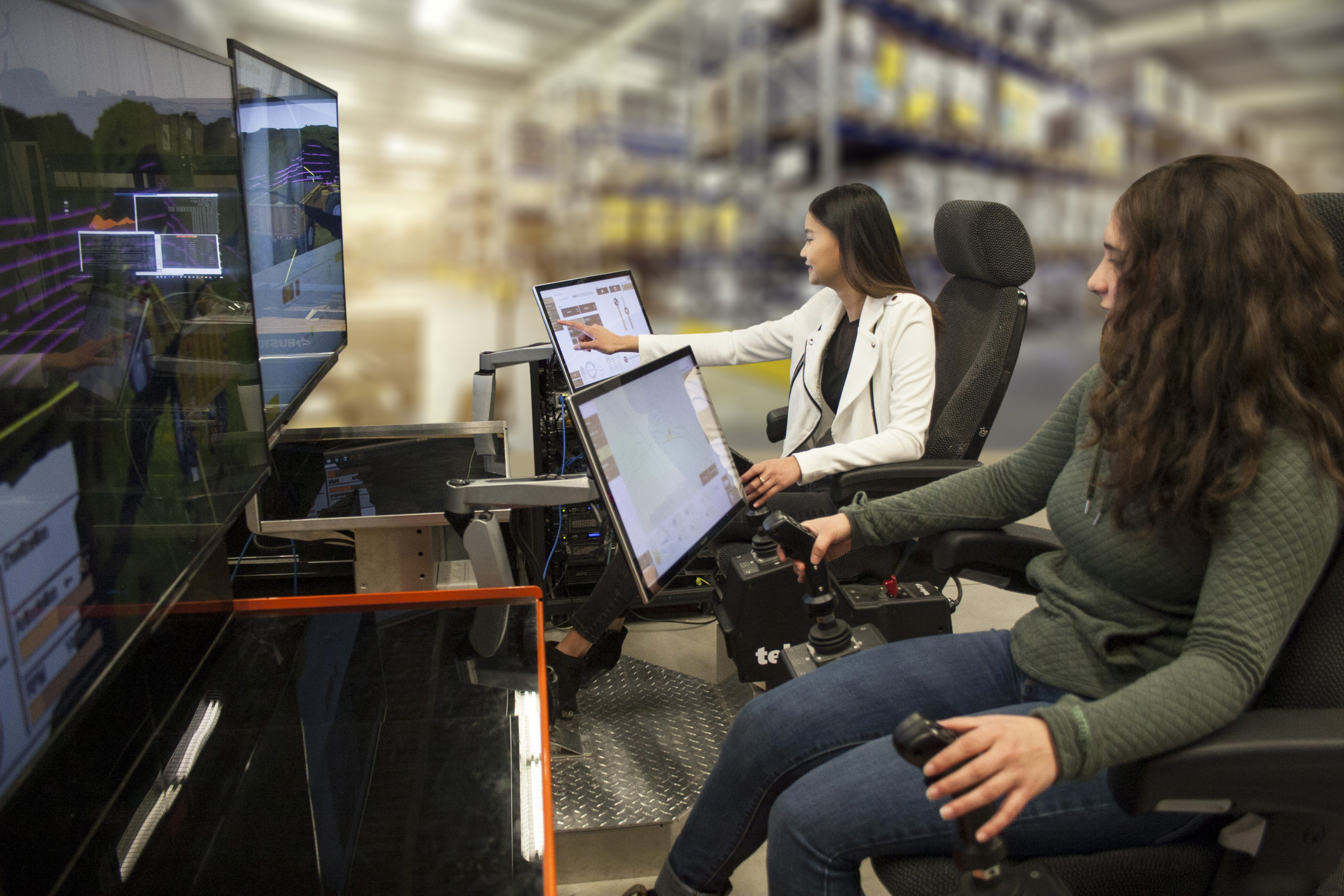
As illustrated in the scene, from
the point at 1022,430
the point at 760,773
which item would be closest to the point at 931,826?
the point at 760,773

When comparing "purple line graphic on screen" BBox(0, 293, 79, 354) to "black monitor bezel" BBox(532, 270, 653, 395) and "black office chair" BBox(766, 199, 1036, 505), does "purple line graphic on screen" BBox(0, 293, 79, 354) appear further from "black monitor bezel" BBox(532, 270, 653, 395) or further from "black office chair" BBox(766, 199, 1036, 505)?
"black office chair" BBox(766, 199, 1036, 505)

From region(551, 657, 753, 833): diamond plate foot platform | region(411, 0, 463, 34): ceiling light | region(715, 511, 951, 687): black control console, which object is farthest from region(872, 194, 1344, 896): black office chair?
region(411, 0, 463, 34): ceiling light

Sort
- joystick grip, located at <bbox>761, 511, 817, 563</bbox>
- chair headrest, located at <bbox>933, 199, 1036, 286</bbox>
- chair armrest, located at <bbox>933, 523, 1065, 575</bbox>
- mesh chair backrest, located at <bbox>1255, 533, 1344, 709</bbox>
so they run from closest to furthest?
mesh chair backrest, located at <bbox>1255, 533, 1344, 709</bbox> → joystick grip, located at <bbox>761, 511, 817, 563</bbox> → chair armrest, located at <bbox>933, 523, 1065, 575</bbox> → chair headrest, located at <bbox>933, 199, 1036, 286</bbox>

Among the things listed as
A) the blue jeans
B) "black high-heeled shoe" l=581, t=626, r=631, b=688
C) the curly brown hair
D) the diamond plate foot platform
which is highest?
the curly brown hair

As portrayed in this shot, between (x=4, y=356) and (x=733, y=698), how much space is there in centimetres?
175

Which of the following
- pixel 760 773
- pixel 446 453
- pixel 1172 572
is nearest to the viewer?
pixel 1172 572

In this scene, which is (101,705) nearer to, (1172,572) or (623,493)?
(623,493)

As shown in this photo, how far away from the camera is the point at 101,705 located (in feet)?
2.98

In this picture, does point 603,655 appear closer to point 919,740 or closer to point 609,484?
point 609,484

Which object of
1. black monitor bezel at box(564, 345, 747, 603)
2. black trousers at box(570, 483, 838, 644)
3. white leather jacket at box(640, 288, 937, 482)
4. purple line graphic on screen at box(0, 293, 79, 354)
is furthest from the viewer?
white leather jacket at box(640, 288, 937, 482)

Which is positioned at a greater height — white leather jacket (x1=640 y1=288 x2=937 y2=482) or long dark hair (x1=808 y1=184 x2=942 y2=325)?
long dark hair (x1=808 y1=184 x2=942 y2=325)

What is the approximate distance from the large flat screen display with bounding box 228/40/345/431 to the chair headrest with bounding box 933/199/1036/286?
1517 millimetres

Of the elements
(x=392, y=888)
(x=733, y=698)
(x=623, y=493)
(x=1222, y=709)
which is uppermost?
(x=623, y=493)

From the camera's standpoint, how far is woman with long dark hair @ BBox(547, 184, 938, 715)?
1.81m
